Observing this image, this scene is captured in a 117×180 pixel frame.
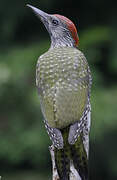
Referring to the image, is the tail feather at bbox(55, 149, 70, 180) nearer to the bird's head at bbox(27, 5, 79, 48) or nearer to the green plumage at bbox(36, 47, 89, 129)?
the green plumage at bbox(36, 47, 89, 129)

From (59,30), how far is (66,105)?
3.94 feet

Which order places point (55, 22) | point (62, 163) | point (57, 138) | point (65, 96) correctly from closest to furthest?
1. point (57, 138)
2. point (62, 163)
3. point (65, 96)
4. point (55, 22)

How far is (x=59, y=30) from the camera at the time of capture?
298 inches

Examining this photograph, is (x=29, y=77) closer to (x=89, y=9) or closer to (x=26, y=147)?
(x=26, y=147)

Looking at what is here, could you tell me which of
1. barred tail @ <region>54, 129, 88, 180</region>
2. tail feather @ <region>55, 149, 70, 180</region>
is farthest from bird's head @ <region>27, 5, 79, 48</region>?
tail feather @ <region>55, 149, 70, 180</region>

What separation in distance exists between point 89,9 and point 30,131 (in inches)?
105

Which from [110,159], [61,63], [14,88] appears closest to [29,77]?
[14,88]

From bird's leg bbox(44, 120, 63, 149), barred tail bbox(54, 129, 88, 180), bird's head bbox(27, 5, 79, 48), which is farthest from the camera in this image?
bird's head bbox(27, 5, 79, 48)

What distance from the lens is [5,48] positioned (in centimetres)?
1116

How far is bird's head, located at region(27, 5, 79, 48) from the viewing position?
744 centimetres

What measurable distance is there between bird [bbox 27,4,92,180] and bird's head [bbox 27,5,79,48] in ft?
0.96

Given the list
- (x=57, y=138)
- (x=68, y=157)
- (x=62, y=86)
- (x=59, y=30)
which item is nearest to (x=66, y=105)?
(x=62, y=86)

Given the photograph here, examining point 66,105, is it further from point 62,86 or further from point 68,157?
point 68,157

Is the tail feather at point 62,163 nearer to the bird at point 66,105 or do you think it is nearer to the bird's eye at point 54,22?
the bird at point 66,105
